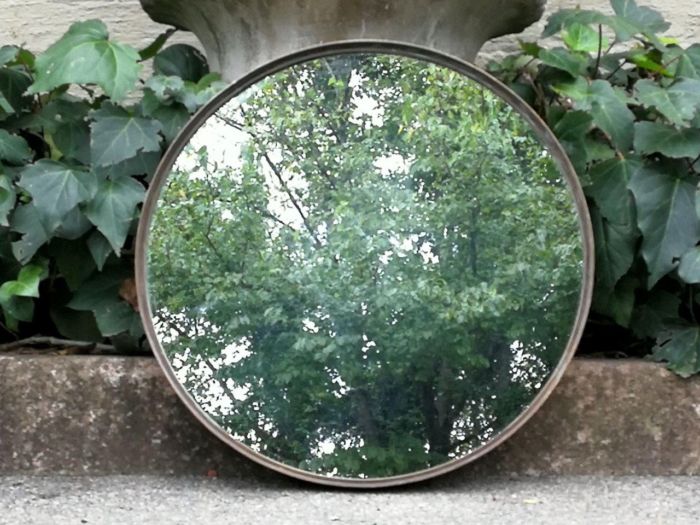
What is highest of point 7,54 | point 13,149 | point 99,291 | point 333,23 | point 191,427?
point 333,23

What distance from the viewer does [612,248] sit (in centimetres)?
194

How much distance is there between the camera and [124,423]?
187 cm

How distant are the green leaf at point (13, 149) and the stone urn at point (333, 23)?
1.18 ft

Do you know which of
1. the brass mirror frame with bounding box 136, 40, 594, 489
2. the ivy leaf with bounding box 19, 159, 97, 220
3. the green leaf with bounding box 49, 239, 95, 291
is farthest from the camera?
the green leaf with bounding box 49, 239, 95, 291

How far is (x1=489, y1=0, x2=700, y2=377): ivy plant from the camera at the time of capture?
1.91 meters

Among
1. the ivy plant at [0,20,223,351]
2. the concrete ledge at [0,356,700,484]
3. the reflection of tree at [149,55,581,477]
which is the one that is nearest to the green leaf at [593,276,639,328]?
the concrete ledge at [0,356,700,484]

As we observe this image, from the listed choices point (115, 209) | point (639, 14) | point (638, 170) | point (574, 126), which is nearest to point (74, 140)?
point (115, 209)

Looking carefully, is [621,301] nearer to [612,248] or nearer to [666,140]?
[612,248]

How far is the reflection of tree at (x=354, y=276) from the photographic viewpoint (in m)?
1.77

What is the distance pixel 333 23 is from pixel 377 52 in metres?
0.17

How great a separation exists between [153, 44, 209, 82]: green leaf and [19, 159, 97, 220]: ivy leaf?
1.11 ft

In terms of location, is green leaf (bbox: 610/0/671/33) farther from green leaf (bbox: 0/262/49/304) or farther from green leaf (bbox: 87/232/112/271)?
green leaf (bbox: 0/262/49/304)

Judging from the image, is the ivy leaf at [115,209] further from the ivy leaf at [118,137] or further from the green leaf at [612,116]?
the green leaf at [612,116]

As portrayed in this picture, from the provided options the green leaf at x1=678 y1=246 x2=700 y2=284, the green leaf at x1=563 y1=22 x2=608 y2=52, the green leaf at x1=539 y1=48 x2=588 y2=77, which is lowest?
the green leaf at x1=678 y1=246 x2=700 y2=284
